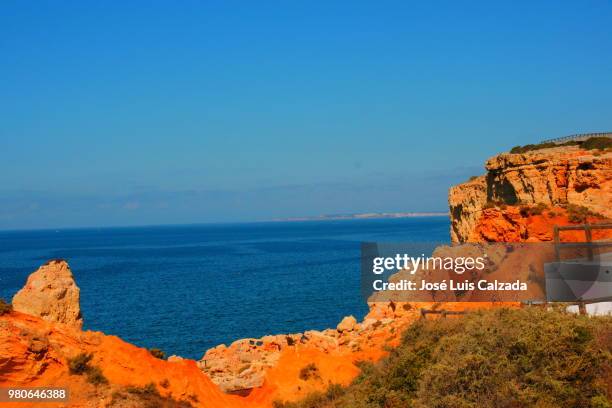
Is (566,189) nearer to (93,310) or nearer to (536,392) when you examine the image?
(536,392)

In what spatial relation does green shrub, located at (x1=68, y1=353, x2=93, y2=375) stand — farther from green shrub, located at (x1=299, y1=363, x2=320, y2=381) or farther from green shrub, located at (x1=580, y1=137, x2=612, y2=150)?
green shrub, located at (x1=580, y1=137, x2=612, y2=150)

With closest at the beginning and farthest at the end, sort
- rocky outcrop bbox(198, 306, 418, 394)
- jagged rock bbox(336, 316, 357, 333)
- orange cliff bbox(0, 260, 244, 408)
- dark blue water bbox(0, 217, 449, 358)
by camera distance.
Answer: orange cliff bbox(0, 260, 244, 408) < rocky outcrop bbox(198, 306, 418, 394) < jagged rock bbox(336, 316, 357, 333) < dark blue water bbox(0, 217, 449, 358)

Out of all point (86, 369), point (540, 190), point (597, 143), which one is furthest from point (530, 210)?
point (86, 369)

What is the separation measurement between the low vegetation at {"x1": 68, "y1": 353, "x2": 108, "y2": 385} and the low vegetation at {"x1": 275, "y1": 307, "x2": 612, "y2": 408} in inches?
298

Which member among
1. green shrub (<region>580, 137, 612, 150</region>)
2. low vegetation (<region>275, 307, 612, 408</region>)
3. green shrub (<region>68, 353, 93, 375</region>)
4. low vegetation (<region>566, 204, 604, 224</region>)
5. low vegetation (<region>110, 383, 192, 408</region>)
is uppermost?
green shrub (<region>580, 137, 612, 150</region>)

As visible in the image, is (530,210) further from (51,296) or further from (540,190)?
(51,296)

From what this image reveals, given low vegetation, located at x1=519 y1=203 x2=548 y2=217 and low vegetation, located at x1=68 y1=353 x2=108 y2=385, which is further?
low vegetation, located at x1=519 y1=203 x2=548 y2=217

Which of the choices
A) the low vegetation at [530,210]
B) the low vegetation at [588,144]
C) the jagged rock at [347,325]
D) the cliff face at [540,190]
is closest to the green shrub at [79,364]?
the jagged rock at [347,325]

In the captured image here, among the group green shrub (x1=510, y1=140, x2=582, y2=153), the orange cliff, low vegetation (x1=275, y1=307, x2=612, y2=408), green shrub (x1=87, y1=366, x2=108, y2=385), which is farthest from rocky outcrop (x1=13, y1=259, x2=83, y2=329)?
green shrub (x1=510, y1=140, x2=582, y2=153)

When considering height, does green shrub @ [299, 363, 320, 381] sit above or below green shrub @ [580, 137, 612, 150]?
below

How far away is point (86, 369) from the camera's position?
15.9 meters

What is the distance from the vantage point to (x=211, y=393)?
61.9ft

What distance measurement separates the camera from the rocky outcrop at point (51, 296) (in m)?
18.4

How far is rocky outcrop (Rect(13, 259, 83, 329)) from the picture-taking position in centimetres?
1844
